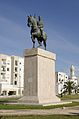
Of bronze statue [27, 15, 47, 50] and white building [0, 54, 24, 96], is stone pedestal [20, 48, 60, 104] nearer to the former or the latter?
bronze statue [27, 15, 47, 50]

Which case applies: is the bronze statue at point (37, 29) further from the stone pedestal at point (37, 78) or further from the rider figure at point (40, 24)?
the stone pedestal at point (37, 78)

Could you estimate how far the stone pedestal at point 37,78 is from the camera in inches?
1247

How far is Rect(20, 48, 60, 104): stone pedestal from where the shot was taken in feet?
104

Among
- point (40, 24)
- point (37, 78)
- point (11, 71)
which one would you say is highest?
point (40, 24)

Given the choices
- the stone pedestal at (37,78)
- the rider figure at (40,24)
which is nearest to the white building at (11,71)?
the stone pedestal at (37,78)

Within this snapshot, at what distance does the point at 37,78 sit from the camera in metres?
31.8

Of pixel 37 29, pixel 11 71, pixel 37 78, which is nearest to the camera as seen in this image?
pixel 37 78

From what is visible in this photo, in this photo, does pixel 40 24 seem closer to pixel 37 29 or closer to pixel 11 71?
pixel 37 29

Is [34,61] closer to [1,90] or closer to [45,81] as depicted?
[45,81]

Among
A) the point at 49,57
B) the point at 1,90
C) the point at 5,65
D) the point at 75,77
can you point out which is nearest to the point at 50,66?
the point at 49,57

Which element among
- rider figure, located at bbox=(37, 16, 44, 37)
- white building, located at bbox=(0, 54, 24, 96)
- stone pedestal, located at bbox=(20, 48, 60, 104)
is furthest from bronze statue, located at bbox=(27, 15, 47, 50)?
white building, located at bbox=(0, 54, 24, 96)

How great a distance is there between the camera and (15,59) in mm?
112438

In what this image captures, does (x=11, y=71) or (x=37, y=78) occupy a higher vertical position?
(x=11, y=71)

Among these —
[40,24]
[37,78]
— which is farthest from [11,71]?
[37,78]
